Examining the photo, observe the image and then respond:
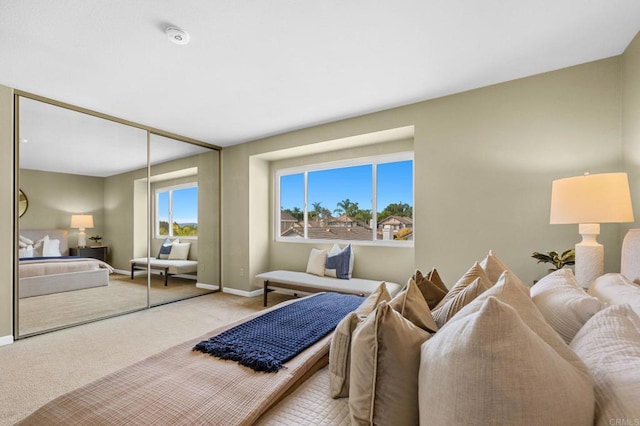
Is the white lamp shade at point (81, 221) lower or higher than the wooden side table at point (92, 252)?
higher

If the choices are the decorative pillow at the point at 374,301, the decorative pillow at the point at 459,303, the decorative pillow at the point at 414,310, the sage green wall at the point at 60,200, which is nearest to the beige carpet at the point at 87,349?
the sage green wall at the point at 60,200

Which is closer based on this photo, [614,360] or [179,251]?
[614,360]

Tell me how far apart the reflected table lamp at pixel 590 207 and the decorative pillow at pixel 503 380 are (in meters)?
1.79

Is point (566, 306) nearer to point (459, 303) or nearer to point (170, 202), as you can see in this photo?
point (459, 303)

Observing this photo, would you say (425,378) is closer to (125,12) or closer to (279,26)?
(279,26)

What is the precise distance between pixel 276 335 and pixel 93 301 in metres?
3.33

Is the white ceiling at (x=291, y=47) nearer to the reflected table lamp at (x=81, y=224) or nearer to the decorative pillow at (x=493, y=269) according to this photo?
the reflected table lamp at (x=81, y=224)

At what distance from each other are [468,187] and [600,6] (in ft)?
5.27

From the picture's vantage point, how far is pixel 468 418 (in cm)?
59

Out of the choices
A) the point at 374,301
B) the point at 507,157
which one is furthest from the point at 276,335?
the point at 507,157

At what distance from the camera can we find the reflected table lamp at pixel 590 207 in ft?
6.13

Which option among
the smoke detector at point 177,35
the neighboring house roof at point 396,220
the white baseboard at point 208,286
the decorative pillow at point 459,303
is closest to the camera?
the decorative pillow at point 459,303

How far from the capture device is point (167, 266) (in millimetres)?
4383

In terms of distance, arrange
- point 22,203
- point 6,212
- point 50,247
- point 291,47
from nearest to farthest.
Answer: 1. point 291,47
2. point 6,212
3. point 22,203
4. point 50,247
